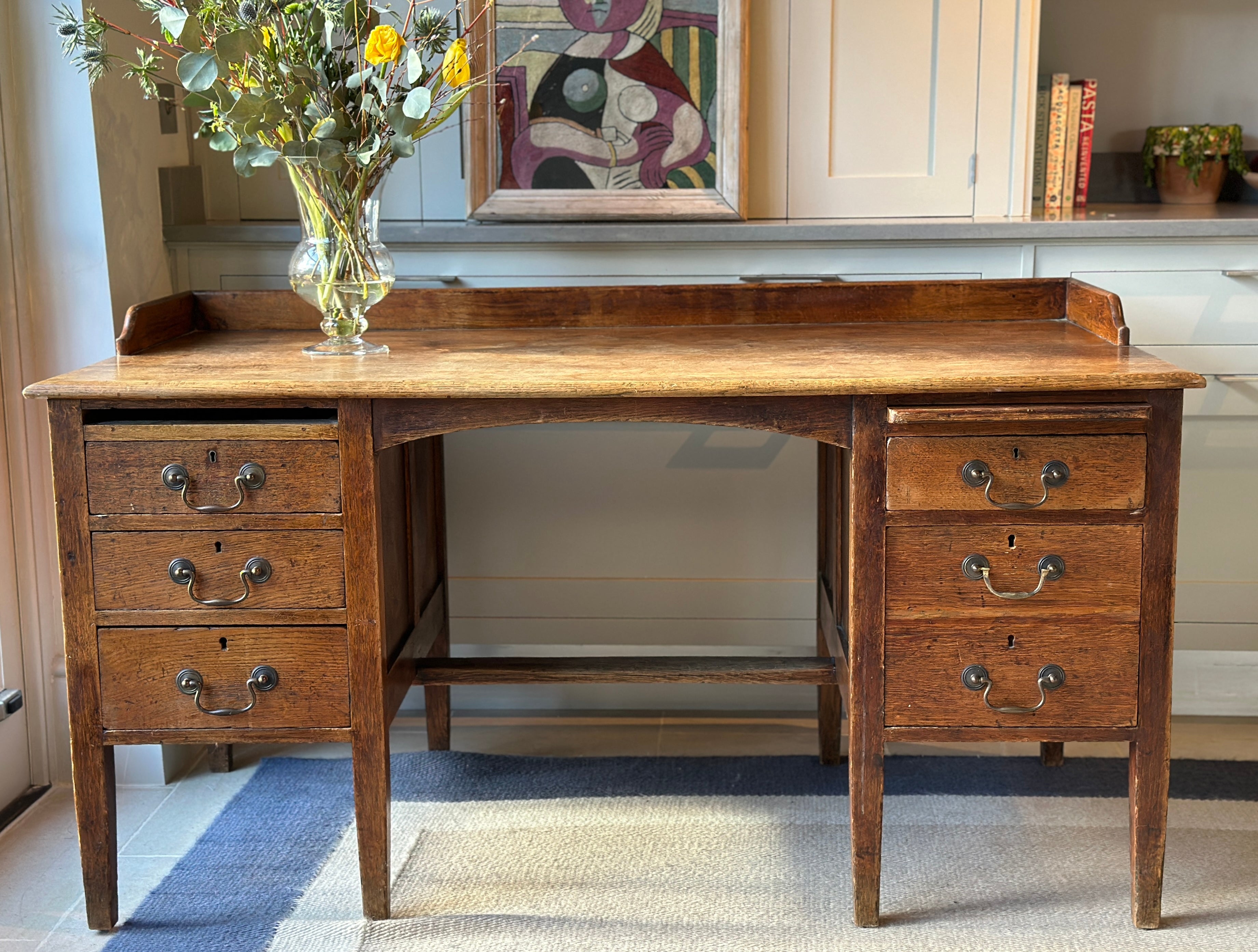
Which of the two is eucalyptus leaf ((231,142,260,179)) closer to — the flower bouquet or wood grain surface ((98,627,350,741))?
the flower bouquet

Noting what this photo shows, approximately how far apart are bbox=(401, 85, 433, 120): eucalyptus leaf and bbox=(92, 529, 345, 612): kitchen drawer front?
0.61 meters

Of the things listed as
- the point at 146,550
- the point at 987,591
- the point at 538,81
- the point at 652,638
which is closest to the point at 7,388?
the point at 146,550

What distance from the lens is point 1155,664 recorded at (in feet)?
5.62

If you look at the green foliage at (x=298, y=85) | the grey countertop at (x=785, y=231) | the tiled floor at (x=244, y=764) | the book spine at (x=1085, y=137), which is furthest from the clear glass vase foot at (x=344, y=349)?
the book spine at (x=1085, y=137)

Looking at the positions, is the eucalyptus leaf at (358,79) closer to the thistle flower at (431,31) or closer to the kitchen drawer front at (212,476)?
the thistle flower at (431,31)

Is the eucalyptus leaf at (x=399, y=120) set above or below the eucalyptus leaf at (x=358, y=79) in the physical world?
below

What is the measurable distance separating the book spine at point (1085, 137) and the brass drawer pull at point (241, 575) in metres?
1.86

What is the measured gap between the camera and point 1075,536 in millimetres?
1686

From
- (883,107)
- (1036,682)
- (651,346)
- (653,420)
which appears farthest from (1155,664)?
(883,107)

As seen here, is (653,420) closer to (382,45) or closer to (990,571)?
(990,571)

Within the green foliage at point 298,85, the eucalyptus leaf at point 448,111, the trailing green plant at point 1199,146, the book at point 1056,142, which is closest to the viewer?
the green foliage at point 298,85

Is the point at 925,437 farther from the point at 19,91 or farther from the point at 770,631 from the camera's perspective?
the point at 19,91

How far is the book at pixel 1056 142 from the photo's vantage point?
2.53 m

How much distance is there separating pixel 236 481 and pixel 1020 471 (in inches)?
42.4
